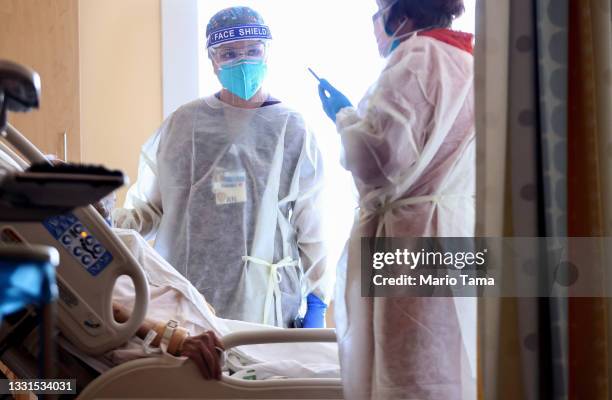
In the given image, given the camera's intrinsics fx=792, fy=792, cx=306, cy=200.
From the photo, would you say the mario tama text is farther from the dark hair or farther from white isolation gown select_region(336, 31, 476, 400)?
the dark hair

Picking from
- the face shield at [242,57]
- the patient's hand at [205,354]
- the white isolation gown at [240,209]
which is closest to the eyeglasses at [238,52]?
the face shield at [242,57]

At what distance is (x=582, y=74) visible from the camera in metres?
1.38

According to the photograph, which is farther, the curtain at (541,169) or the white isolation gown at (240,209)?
the white isolation gown at (240,209)

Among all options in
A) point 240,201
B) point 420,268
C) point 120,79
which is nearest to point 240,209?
point 240,201

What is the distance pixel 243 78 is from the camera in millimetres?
2791

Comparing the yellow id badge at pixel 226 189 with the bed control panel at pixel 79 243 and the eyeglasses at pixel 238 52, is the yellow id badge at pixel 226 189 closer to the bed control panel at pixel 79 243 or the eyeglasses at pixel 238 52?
the eyeglasses at pixel 238 52

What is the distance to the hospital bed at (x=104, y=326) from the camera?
1.59 m

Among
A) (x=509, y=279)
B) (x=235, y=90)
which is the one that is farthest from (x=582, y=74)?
(x=235, y=90)

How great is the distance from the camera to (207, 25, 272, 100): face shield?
9.15 feet

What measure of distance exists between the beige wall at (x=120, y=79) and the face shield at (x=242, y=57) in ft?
3.23

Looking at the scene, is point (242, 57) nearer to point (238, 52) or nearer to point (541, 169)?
point (238, 52)

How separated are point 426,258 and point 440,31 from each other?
0.48 metres

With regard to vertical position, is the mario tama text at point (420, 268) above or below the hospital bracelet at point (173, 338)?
above

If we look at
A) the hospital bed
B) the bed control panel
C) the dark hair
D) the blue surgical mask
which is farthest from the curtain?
the blue surgical mask
